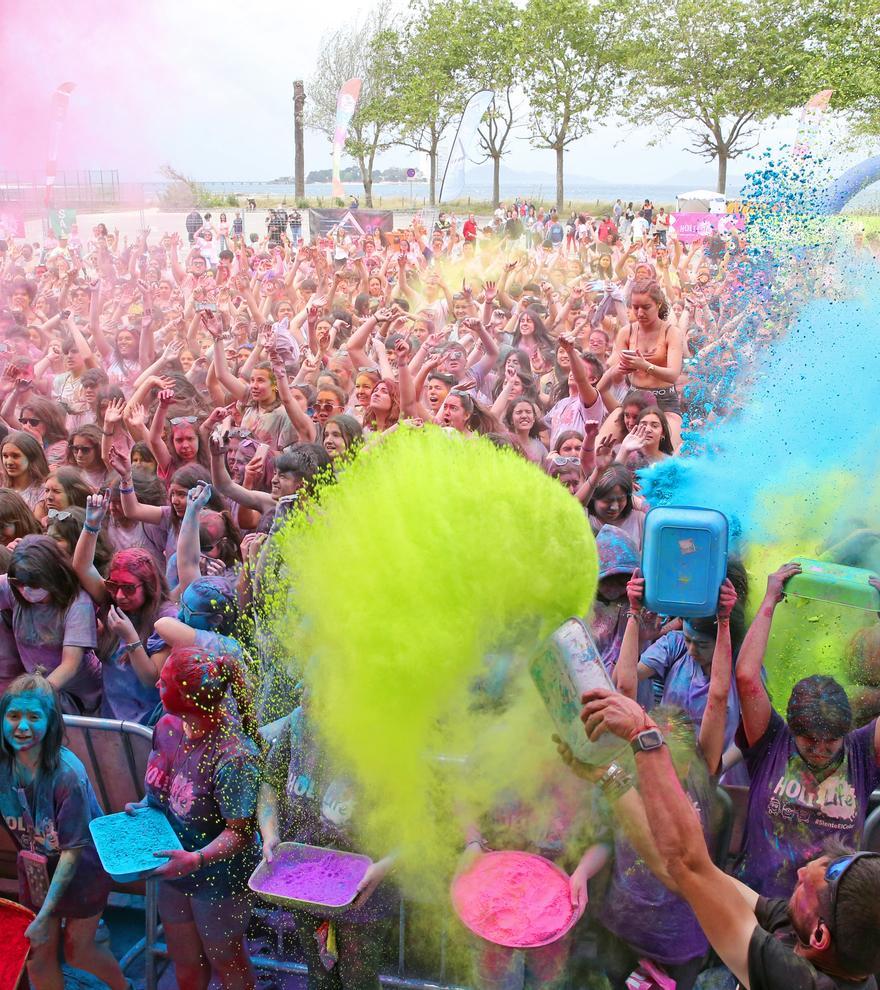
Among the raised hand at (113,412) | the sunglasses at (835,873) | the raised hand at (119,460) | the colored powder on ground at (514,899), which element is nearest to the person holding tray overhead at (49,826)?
the colored powder on ground at (514,899)

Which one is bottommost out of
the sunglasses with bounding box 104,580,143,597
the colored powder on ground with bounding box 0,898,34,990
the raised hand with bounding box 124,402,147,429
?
the colored powder on ground with bounding box 0,898,34,990

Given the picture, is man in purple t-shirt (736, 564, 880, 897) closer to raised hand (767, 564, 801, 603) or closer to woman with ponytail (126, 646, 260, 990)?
raised hand (767, 564, 801, 603)

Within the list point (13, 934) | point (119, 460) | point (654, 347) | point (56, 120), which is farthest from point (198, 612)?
point (56, 120)

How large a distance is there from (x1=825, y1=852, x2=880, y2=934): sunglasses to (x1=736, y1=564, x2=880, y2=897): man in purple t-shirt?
2.28ft

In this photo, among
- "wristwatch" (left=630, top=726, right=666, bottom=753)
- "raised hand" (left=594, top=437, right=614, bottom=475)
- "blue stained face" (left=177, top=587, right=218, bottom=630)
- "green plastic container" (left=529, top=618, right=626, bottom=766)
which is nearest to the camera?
"wristwatch" (left=630, top=726, right=666, bottom=753)

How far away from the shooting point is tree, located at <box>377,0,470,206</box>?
21.5m

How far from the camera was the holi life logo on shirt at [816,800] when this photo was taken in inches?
93.4

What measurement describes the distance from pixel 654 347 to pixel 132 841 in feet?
12.1

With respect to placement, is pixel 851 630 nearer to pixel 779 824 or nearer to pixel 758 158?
pixel 779 824

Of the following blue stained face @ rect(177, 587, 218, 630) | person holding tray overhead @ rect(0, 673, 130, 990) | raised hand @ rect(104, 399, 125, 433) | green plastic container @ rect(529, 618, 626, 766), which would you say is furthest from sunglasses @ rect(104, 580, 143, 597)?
green plastic container @ rect(529, 618, 626, 766)

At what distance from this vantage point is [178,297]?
26.9ft

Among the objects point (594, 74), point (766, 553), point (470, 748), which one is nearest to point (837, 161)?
point (766, 553)

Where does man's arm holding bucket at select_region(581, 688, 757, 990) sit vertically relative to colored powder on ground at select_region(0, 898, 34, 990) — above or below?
above

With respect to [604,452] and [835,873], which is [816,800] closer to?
[835,873]
